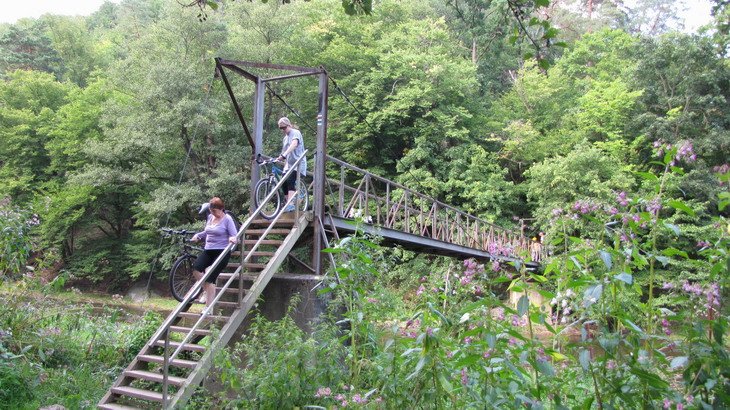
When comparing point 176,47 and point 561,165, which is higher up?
point 176,47

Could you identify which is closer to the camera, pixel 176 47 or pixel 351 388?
pixel 351 388

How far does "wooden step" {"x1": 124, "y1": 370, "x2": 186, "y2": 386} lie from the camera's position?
4488 millimetres

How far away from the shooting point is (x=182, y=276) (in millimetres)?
7051

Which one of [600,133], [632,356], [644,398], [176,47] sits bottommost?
[644,398]

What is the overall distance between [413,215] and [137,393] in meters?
16.1

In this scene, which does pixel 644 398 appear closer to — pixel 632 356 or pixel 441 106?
pixel 632 356

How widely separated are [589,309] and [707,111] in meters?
22.9

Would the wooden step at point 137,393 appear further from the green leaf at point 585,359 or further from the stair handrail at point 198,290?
the green leaf at point 585,359

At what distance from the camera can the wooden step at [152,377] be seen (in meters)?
4.49

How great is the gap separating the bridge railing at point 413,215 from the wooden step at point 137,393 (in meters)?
2.60

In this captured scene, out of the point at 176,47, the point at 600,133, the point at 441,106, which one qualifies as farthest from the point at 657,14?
the point at 176,47

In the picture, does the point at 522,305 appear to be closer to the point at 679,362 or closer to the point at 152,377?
the point at 679,362

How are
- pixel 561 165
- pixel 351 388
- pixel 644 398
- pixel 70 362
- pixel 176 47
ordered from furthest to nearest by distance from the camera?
pixel 176 47 < pixel 561 165 < pixel 70 362 < pixel 351 388 < pixel 644 398

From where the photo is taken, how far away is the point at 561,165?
67.3 feet
